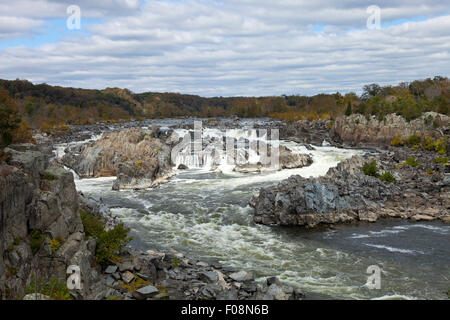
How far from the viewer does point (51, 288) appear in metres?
10.5

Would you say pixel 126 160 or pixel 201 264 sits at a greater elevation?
pixel 126 160

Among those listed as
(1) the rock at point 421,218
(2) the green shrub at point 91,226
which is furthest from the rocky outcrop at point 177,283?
(1) the rock at point 421,218

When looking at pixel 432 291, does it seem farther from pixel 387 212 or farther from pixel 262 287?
pixel 387 212

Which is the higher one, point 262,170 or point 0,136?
point 0,136

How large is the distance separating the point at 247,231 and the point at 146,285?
1094cm

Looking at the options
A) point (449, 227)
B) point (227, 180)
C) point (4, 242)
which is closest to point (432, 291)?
point (449, 227)

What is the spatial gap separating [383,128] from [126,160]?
3844 cm

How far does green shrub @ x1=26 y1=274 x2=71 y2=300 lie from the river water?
8.10 m

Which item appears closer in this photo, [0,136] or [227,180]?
[0,136]

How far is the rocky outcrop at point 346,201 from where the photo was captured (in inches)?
974

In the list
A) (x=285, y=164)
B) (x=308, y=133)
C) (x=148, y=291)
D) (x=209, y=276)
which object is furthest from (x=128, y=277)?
(x=308, y=133)

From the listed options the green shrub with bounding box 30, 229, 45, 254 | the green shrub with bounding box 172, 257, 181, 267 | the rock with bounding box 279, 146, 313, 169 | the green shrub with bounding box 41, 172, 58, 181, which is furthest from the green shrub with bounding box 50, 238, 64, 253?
the rock with bounding box 279, 146, 313, 169

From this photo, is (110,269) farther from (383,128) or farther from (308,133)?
(308,133)

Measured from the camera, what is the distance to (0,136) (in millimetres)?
15375
